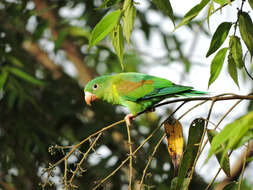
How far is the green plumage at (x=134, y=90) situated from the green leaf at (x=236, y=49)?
0.71 m

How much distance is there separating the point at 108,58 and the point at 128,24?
3104mm

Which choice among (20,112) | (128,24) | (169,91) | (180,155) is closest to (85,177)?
(20,112)

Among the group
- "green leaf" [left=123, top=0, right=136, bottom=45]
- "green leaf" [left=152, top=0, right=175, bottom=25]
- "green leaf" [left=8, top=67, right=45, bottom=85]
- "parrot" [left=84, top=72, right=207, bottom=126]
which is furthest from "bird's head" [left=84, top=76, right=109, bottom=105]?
"green leaf" [left=152, top=0, right=175, bottom=25]

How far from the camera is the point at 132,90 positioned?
8.86ft

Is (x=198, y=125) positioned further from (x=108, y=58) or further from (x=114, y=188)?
(x=108, y=58)

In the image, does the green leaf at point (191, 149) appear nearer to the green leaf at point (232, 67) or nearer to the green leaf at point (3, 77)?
the green leaf at point (232, 67)

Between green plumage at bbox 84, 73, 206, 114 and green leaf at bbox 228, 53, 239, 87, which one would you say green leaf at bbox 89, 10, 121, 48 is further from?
green plumage at bbox 84, 73, 206, 114

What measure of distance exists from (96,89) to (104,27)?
1.15 metres

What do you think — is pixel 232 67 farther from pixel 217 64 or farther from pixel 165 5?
pixel 165 5

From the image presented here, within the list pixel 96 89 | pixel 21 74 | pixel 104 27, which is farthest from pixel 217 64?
pixel 21 74

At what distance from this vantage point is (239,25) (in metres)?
1.63

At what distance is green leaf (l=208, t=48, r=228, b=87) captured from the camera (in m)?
1.75

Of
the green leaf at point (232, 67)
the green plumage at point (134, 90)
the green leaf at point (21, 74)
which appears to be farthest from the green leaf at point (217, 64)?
the green leaf at point (21, 74)

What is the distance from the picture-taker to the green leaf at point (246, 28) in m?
1.62
